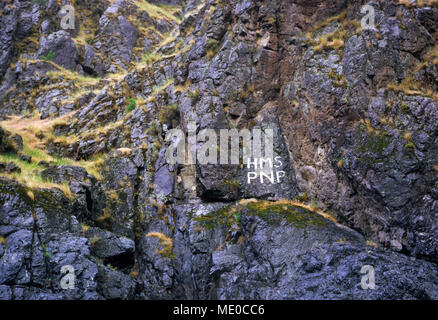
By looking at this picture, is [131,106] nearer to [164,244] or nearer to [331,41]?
[164,244]

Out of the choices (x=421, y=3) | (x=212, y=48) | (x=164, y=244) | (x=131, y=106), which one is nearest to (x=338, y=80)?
(x=421, y=3)

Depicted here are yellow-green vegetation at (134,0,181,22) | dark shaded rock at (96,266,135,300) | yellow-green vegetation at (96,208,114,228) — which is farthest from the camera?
yellow-green vegetation at (134,0,181,22)

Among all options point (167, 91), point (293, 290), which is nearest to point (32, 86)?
point (167, 91)

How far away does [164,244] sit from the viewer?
12359mm

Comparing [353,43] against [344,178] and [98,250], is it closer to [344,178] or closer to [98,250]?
[344,178]

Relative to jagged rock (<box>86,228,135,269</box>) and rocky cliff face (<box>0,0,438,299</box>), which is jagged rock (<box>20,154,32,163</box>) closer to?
rocky cliff face (<box>0,0,438,299</box>)

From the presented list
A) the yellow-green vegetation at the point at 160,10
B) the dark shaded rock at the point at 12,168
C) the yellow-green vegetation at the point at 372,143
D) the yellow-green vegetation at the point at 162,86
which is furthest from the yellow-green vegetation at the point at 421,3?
the yellow-green vegetation at the point at 160,10

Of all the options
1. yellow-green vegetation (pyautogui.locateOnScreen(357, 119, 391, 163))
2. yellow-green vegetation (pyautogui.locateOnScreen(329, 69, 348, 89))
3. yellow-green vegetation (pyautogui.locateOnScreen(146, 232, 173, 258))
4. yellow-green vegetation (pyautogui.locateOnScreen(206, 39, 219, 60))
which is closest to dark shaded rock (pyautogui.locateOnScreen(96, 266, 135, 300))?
yellow-green vegetation (pyautogui.locateOnScreen(146, 232, 173, 258))

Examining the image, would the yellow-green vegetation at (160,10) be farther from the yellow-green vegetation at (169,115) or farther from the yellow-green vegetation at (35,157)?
the yellow-green vegetation at (169,115)

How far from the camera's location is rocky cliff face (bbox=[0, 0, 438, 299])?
9375mm

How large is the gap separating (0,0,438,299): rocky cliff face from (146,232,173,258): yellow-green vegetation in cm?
5

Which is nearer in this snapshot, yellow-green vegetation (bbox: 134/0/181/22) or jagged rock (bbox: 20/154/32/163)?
jagged rock (bbox: 20/154/32/163)

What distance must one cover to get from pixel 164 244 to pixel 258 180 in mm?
4607

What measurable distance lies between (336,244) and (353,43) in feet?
27.2
